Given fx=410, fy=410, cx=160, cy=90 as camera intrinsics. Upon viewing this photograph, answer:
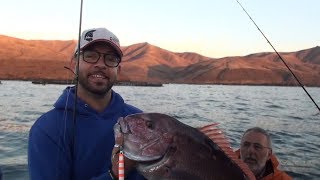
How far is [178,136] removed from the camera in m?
3.21

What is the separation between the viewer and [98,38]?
156 inches

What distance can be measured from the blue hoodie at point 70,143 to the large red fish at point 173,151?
52 cm

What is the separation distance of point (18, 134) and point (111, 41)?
1548cm

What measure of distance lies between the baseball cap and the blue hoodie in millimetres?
516

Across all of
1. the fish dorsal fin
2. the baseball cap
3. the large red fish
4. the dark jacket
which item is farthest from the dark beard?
the dark jacket

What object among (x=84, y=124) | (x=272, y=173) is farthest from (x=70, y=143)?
(x=272, y=173)

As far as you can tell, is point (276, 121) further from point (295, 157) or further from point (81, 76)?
→ point (81, 76)

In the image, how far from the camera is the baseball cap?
397 cm

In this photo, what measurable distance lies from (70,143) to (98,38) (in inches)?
40.8

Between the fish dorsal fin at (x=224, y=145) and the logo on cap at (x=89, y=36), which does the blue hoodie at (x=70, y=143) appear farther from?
the fish dorsal fin at (x=224, y=145)

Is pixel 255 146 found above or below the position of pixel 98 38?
below

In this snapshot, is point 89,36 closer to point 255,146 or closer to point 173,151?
point 173,151

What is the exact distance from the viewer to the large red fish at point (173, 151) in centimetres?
306

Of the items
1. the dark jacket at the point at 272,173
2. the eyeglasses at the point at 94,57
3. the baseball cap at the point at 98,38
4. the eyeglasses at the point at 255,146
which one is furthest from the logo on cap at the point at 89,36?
the dark jacket at the point at 272,173
